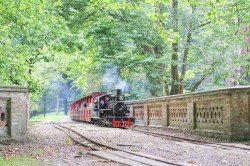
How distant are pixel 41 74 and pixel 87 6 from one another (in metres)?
31.3

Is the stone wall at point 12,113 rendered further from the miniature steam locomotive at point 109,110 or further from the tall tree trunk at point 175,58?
the tall tree trunk at point 175,58

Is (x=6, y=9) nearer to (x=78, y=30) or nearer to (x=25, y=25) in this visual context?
(x=25, y=25)

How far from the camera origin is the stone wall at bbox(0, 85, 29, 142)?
33.4 ft

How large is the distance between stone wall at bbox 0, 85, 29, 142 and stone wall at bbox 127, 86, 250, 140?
649 cm

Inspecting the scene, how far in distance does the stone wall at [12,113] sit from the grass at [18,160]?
2.58 metres

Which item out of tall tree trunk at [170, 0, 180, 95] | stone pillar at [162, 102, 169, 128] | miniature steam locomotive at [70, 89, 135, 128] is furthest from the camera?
miniature steam locomotive at [70, 89, 135, 128]

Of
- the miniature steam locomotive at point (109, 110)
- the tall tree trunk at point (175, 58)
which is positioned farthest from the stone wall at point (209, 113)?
the tall tree trunk at point (175, 58)

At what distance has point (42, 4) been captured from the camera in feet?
34.9

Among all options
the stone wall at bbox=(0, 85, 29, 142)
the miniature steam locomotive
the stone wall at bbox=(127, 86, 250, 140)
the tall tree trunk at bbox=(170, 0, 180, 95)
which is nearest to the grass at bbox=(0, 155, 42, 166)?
the stone wall at bbox=(0, 85, 29, 142)

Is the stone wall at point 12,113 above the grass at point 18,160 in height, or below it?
above

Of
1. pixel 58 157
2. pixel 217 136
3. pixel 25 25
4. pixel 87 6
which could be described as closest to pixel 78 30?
pixel 87 6

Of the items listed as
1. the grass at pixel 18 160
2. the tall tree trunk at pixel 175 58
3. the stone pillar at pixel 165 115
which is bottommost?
the grass at pixel 18 160

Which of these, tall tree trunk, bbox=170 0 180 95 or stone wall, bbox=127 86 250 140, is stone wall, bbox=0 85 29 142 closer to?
stone wall, bbox=127 86 250 140

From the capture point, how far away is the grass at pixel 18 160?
Answer: 693 cm
